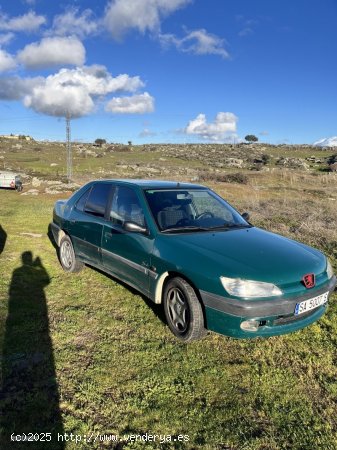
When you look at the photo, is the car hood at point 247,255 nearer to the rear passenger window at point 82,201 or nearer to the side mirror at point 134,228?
the side mirror at point 134,228

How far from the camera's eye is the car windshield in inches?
165

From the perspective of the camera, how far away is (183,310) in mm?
3652

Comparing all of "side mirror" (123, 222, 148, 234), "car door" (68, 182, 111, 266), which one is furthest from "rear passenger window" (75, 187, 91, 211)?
"side mirror" (123, 222, 148, 234)

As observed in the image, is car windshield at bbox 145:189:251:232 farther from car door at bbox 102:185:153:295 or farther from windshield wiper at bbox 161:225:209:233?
car door at bbox 102:185:153:295

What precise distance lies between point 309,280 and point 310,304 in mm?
236

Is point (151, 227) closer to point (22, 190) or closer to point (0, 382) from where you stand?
point (0, 382)

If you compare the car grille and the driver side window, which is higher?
the driver side window

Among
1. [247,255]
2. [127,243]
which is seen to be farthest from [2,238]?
[247,255]

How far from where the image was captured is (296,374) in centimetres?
331

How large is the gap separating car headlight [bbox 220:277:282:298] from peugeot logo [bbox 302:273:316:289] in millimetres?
349

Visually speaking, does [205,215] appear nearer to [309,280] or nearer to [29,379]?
[309,280]

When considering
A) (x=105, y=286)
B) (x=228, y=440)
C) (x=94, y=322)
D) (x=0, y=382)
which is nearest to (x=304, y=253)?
(x=228, y=440)

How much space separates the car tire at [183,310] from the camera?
348 cm

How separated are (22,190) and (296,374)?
1946cm
